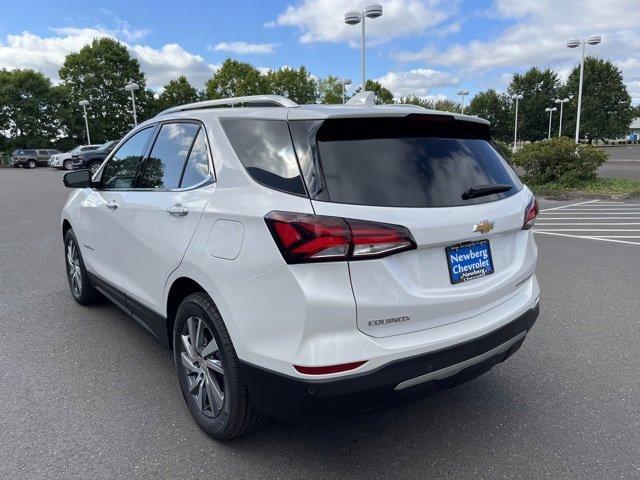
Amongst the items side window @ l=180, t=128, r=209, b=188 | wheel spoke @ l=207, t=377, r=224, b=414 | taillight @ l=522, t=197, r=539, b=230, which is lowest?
wheel spoke @ l=207, t=377, r=224, b=414

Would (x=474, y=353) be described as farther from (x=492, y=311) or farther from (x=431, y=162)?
(x=431, y=162)

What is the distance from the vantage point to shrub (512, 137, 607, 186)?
15.3 m

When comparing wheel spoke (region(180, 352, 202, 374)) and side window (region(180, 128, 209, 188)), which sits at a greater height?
side window (region(180, 128, 209, 188))

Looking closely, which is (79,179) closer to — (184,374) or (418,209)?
(184,374)

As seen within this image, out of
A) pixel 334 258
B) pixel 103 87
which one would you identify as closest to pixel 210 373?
pixel 334 258

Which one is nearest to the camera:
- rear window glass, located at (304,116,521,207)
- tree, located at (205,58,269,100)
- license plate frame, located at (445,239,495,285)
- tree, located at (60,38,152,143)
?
rear window glass, located at (304,116,521,207)

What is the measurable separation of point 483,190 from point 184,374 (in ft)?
6.55

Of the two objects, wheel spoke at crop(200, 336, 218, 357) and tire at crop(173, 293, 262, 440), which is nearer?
tire at crop(173, 293, 262, 440)

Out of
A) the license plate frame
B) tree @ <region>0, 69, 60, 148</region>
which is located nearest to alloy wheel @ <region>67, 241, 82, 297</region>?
the license plate frame

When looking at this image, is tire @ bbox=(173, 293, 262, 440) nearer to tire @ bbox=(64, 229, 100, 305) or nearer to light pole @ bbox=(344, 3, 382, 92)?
tire @ bbox=(64, 229, 100, 305)

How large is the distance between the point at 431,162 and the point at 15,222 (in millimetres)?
11148

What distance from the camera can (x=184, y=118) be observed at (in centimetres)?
309

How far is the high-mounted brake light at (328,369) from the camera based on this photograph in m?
2.04

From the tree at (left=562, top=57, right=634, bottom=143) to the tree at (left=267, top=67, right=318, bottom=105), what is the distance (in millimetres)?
34979
